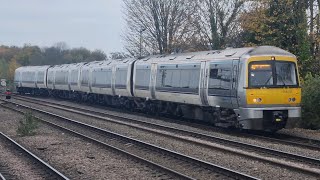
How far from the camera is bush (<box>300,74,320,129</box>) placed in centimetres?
1907

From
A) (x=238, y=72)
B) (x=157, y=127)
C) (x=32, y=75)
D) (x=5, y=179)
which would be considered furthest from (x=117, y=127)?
(x=32, y=75)

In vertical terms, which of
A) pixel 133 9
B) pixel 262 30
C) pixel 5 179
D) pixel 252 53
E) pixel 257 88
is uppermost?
pixel 133 9

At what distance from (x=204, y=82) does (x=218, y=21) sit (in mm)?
21758

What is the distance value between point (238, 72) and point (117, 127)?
6280 mm

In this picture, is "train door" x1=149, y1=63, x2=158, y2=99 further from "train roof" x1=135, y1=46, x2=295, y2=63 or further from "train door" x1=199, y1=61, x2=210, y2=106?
"train door" x1=199, y1=61, x2=210, y2=106

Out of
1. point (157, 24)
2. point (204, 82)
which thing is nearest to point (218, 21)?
point (157, 24)

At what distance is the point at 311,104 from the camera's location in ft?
62.8

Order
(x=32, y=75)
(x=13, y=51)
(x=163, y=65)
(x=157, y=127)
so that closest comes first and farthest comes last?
(x=157, y=127)
(x=163, y=65)
(x=32, y=75)
(x=13, y=51)

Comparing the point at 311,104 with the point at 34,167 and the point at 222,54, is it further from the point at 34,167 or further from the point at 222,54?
the point at 34,167

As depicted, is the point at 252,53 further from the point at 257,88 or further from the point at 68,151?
the point at 68,151

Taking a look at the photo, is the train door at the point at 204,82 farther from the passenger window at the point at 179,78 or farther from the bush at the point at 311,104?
the bush at the point at 311,104

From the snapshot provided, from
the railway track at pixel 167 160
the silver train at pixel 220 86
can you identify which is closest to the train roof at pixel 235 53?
the silver train at pixel 220 86

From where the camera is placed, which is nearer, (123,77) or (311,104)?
(311,104)

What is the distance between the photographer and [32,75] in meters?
57.1
